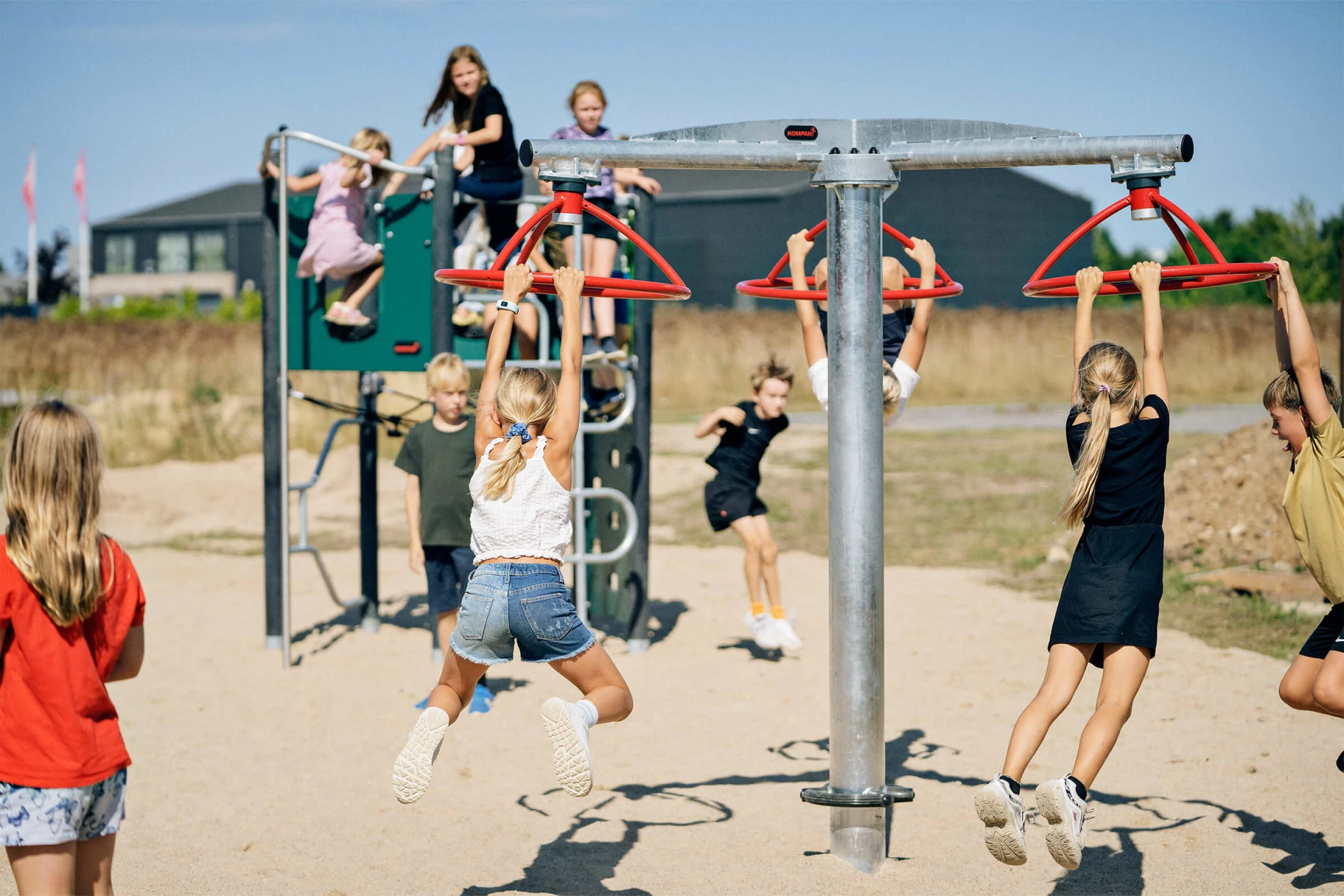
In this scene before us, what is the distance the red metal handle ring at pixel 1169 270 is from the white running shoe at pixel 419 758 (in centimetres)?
209

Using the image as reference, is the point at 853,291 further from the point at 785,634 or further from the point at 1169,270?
the point at 785,634

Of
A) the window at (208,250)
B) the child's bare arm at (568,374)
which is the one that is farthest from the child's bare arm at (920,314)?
the window at (208,250)

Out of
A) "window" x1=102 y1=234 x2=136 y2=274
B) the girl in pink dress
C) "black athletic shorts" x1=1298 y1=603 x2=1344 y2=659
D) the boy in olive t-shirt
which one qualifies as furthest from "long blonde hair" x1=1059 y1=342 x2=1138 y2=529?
"window" x1=102 y1=234 x2=136 y2=274

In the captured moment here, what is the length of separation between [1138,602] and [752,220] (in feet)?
124

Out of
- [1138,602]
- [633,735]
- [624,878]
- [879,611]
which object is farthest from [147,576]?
[1138,602]

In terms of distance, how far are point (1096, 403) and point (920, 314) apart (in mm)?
1077

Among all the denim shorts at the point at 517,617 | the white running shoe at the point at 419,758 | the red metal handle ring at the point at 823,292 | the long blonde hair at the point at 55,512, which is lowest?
the white running shoe at the point at 419,758

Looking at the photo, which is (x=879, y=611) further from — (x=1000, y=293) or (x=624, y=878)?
(x=1000, y=293)

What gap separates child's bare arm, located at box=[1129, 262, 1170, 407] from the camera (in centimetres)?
397

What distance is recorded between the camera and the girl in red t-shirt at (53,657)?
2.99m

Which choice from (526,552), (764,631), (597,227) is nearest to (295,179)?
(597,227)

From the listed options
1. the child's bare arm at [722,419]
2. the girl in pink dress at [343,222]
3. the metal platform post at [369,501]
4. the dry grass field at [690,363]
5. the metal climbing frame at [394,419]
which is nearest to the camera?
the metal climbing frame at [394,419]

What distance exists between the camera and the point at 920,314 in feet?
16.3

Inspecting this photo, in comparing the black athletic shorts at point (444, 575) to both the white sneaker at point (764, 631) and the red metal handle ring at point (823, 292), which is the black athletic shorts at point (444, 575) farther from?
the red metal handle ring at point (823, 292)
